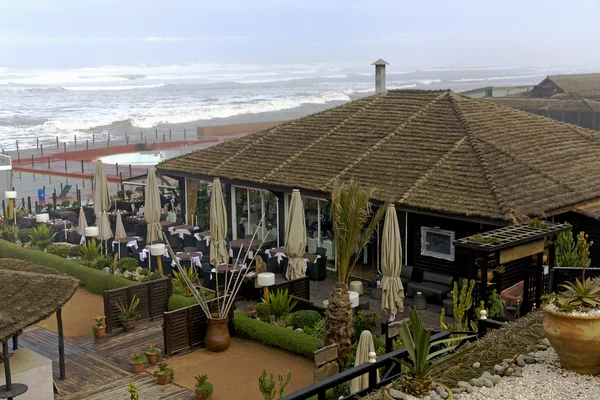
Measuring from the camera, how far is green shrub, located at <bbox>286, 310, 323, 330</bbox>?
15008 mm

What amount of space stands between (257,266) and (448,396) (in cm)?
1088

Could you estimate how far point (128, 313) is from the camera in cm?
1588

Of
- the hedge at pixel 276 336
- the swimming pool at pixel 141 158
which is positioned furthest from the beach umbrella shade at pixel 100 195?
the swimming pool at pixel 141 158

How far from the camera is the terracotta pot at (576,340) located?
26.6 feet

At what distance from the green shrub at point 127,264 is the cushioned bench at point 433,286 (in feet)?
23.1

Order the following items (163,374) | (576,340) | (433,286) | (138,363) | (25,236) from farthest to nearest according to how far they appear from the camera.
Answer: (25,236) → (433,286) → (138,363) → (163,374) → (576,340)

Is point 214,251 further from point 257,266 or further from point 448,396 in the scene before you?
point 448,396

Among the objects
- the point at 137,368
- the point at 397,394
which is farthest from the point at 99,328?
the point at 397,394

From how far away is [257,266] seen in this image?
1798 cm

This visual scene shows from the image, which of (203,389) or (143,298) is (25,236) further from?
(203,389)

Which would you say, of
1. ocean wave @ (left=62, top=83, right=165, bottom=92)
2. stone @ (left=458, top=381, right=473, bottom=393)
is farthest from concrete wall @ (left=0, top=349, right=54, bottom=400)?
Result: ocean wave @ (left=62, top=83, right=165, bottom=92)

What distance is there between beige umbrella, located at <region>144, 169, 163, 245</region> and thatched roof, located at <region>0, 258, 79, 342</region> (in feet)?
25.3

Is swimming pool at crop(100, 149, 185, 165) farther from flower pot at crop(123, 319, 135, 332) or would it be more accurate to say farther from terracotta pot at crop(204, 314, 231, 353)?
terracotta pot at crop(204, 314, 231, 353)

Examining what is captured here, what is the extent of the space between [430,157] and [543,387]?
12172 mm
